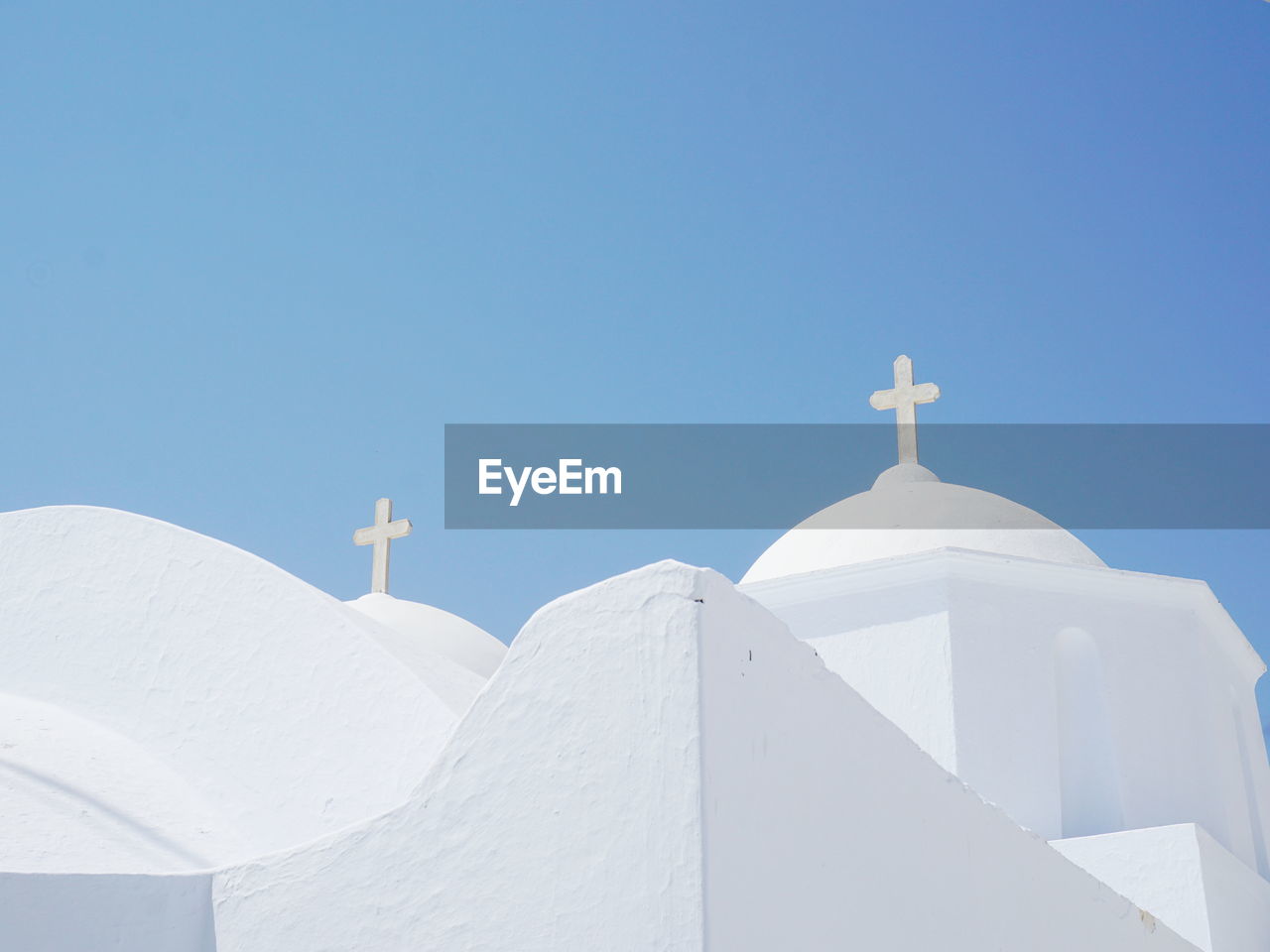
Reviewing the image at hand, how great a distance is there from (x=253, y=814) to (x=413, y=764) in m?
0.63

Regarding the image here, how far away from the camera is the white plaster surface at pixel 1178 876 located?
7.18m

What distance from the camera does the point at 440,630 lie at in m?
12.0

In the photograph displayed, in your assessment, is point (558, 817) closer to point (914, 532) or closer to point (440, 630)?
point (914, 532)

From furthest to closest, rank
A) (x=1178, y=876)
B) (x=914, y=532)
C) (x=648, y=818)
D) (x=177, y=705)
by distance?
(x=914, y=532), (x=1178, y=876), (x=177, y=705), (x=648, y=818)

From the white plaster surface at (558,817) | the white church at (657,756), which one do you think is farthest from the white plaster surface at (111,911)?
the white plaster surface at (558,817)

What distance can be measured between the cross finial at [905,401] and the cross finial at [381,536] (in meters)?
4.62

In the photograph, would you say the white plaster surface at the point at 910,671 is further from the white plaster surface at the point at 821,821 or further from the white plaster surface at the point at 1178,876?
the white plaster surface at the point at 821,821

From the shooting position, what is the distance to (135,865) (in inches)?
171

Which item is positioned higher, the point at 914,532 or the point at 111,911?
the point at 914,532

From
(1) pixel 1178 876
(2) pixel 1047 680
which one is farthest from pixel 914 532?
(1) pixel 1178 876

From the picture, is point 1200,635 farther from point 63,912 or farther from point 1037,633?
point 63,912

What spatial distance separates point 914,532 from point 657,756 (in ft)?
20.2

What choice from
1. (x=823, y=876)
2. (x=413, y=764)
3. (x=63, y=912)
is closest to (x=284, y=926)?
(x=63, y=912)

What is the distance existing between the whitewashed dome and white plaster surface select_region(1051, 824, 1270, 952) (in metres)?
1.83
